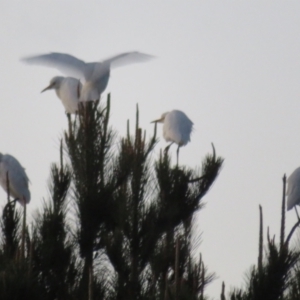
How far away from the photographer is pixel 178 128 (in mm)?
10906

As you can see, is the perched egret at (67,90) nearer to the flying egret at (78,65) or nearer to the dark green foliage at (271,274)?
the flying egret at (78,65)

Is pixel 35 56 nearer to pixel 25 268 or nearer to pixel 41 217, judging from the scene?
pixel 41 217

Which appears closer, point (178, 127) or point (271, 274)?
point (271, 274)

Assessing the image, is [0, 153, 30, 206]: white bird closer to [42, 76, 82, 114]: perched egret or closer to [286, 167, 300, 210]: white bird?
[42, 76, 82, 114]: perched egret

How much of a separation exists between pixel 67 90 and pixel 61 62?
6.08ft

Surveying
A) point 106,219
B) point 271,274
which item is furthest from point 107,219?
point 271,274

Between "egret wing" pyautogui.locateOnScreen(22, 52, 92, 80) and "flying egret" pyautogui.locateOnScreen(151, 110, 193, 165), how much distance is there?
1.32m

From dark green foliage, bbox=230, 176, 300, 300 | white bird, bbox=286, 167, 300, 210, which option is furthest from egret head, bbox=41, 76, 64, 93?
dark green foliage, bbox=230, 176, 300, 300

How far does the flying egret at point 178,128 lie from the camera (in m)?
10.5

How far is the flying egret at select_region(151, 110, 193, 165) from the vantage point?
414 inches

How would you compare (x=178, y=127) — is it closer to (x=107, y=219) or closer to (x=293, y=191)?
(x=293, y=191)

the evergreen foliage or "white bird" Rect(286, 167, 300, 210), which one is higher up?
"white bird" Rect(286, 167, 300, 210)

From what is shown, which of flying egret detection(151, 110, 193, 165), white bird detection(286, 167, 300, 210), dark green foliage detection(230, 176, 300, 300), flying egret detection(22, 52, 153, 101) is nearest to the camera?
dark green foliage detection(230, 176, 300, 300)

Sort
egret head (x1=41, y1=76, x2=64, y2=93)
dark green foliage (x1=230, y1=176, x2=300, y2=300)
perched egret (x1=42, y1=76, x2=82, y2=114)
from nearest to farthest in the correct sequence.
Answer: dark green foliage (x1=230, y1=176, x2=300, y2=300)
perched egret (x1=42, y1=76, x2=82, y2=114)
egret head (x1=41, y1=76, x2=64, y2=93)
